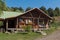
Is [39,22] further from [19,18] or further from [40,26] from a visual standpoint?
[19,18]

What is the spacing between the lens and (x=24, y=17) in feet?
123

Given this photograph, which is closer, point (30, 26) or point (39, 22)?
point (30, 26)

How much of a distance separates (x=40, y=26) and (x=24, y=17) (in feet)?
11.3

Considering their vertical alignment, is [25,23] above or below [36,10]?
below

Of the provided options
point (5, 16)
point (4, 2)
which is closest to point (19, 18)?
point (5, 16)

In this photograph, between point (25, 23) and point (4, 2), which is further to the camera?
point (25, 23)

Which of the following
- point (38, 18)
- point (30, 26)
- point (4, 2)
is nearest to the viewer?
point (4, 2)

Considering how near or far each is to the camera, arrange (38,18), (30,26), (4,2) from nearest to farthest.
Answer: (4,2)
(30,26)
(38,18)

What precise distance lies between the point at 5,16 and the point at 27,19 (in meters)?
4.36

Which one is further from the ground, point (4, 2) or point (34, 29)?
point (4, 2)

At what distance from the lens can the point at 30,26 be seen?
36.0 m

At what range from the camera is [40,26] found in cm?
3850

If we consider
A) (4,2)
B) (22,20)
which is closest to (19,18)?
(22,20)

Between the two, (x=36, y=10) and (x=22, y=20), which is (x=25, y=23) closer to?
(x=22, y=20)
